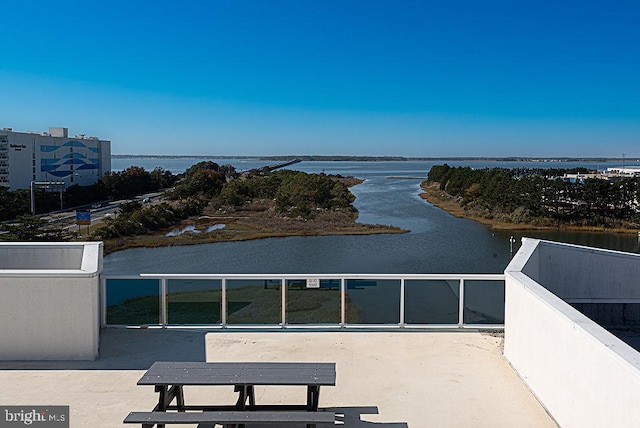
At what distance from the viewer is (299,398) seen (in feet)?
14.0

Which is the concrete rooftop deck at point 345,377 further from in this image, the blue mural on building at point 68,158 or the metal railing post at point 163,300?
the blue mural on building at point 68,158

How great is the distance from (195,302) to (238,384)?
3.01 metres

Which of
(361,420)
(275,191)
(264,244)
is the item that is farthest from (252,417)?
(275,191)

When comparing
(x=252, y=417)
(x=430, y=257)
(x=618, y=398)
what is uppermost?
(x=618, y=398)

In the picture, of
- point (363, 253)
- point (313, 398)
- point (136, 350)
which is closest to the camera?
point (313, 398)

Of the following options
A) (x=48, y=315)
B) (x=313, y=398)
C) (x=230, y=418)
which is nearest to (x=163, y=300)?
(x=48, y=315)

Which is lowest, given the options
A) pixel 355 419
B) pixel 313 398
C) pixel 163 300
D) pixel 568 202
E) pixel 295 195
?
pixel 355 419

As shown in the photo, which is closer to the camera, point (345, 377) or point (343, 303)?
point (345, 377)

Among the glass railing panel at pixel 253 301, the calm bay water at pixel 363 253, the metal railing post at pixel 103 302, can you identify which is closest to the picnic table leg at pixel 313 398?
the glass railing panel at pixel 253 301

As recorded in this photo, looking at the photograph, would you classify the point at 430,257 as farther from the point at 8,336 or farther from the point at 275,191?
the point at 275,191

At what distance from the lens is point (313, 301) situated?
621cm

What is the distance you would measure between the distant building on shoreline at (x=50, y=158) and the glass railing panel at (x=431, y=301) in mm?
Result: 55422

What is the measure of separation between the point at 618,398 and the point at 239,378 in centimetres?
208

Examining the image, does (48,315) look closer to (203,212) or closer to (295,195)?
(203,212)
